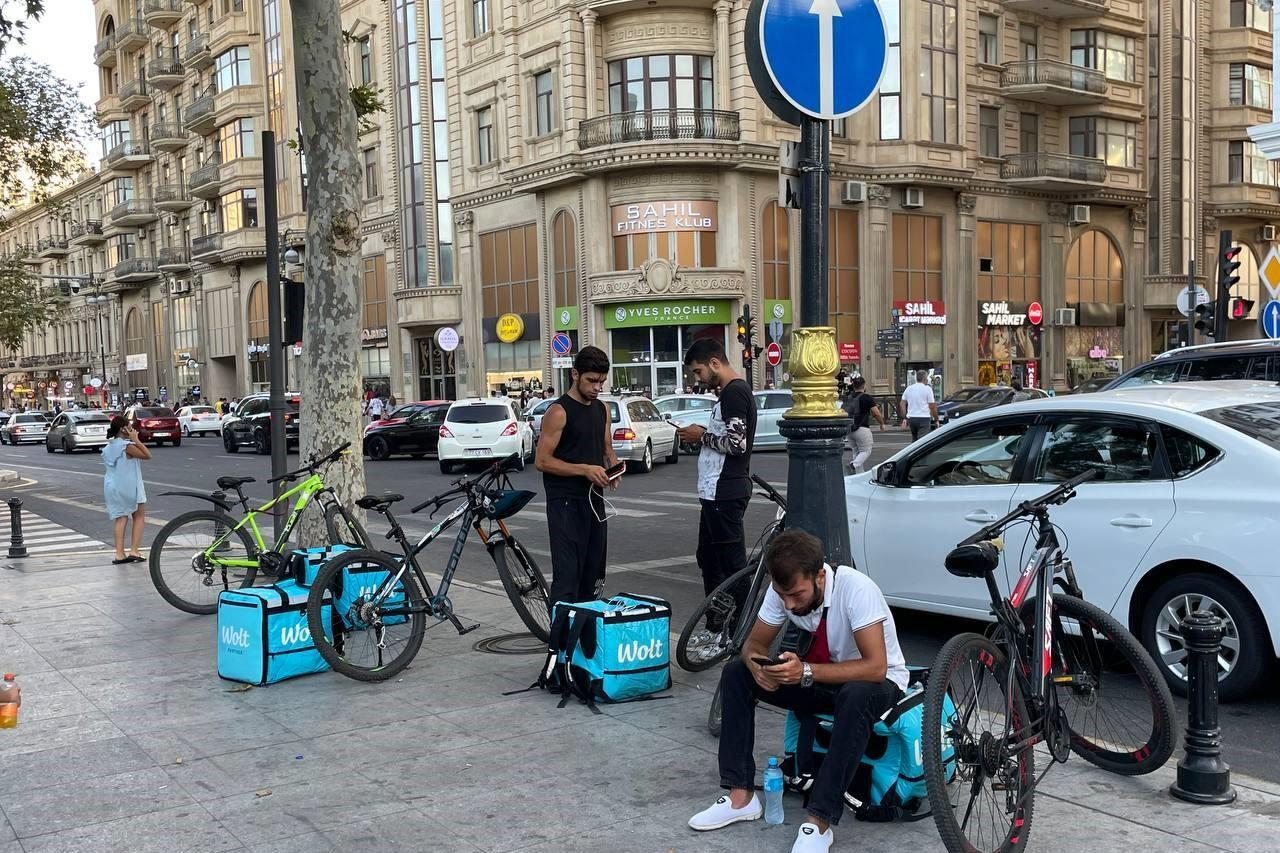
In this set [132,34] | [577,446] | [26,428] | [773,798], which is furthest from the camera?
[132,34]

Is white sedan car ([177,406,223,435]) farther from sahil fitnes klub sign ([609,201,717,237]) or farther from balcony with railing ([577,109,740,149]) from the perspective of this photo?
balcony with railing ([577,109,740,149])

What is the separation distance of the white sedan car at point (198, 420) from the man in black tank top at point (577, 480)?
141 feet

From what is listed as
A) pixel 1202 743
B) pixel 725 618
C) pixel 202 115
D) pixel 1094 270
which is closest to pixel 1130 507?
pixel 1202 743

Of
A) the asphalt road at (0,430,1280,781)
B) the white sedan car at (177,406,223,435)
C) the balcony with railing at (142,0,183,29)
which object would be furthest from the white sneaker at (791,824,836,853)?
the balcony with railing at (142,0,183,29)

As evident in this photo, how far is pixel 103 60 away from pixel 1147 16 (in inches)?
2409

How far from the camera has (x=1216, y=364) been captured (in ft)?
37.1

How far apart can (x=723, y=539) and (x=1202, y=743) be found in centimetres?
319

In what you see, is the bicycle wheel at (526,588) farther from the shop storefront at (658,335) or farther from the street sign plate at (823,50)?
the shop storefront at (658,335)

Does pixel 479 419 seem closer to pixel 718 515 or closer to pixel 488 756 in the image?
pixel 718 515

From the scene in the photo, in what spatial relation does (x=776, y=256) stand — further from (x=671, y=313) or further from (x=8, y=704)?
(x=8, y=704)

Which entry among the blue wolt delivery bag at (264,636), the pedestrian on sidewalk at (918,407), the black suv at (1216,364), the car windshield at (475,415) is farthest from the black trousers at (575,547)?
the car windshield at (475,415)

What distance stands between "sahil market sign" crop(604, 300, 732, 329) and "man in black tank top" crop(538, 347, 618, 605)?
30.0 m

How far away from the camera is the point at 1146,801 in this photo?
14.7 ft

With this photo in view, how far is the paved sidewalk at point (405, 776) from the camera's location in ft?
13.9
